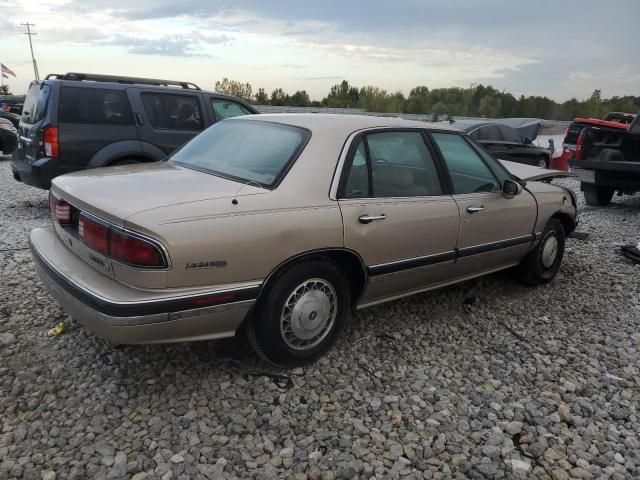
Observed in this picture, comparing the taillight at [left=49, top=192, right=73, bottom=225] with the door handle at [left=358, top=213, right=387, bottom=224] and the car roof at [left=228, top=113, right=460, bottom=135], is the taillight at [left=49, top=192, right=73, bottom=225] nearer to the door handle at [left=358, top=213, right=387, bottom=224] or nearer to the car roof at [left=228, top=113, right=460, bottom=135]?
the car roof at [left=228, top=113, right=460, bottom=135]

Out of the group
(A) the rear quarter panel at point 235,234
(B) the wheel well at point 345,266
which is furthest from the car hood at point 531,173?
(A) the rear quarter panel at point 235,234

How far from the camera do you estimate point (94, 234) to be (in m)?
2.73

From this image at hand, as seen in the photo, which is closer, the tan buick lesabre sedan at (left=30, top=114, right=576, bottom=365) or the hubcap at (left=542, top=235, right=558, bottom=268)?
the tan buick lesabre sedan at (left=30, top=114, right=576, bottom=365)

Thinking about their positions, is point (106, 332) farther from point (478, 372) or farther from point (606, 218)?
point (606, 218)

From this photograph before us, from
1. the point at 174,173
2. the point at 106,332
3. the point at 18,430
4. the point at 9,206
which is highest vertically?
the point at 174,173

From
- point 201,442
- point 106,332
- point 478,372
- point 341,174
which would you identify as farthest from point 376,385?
point 106,332

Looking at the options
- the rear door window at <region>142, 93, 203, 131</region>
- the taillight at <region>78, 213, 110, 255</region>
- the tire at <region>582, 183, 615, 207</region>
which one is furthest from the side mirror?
the tire at <region>582, 183, 615, 207</region>

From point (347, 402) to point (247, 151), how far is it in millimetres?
1674

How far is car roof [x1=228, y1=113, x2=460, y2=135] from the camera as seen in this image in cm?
336

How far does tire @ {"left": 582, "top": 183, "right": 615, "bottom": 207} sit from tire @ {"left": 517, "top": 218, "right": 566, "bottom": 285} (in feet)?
16.2

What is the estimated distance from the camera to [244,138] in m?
3.58

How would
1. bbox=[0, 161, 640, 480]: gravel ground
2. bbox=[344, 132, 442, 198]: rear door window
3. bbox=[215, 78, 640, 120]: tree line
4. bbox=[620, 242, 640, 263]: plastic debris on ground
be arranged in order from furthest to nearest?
bbox=[215, 78, 640, 120]: tree line < bbox=[620, 242, 640, 263]: plastic debris on ground < bbox=[344, 132, 442, 198]: rear door window < bbox=[0, 161, 640, 480]: gravel ground

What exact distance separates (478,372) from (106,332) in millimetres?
2203

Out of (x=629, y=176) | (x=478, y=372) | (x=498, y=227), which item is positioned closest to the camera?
(x=478, y=372)
